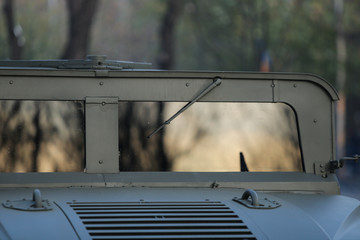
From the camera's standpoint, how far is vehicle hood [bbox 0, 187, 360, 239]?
4.48m

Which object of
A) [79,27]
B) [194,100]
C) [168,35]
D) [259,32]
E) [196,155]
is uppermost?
[259,32]

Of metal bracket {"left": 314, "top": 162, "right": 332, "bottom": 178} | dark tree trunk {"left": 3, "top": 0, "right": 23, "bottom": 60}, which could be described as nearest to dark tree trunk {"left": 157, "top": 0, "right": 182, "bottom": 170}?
dark tree trunk {"left": 3, "top": 0, "right": 23, "bottom": 60}

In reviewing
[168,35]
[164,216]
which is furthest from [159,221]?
Result: [168,35]

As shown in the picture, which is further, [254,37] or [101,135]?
[254,37]

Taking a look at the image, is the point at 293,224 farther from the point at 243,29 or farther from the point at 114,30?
the point at 114,30

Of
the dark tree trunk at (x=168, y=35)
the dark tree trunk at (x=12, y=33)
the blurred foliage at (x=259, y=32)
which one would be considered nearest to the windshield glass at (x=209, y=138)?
the dark tree trunk at (x=12, y=33)

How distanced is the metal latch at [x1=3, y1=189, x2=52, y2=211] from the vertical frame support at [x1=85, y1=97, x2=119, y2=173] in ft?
2.56

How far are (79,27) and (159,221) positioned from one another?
16.8m

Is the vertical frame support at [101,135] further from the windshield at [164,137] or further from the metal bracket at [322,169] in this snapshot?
the metal bracket at [322,169]

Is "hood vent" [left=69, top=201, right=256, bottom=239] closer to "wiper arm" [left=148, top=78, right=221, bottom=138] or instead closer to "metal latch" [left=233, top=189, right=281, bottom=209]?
"metal latch" [left=233, top=189, right=281, bottom=209]

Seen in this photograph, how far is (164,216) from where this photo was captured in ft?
15.4

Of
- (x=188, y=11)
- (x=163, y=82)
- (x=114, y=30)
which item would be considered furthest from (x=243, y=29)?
(x=163, y=82)

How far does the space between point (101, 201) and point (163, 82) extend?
3.78ft

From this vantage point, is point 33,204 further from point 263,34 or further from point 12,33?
point 263,34
